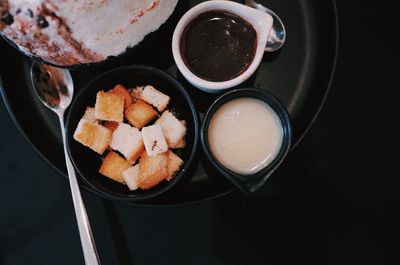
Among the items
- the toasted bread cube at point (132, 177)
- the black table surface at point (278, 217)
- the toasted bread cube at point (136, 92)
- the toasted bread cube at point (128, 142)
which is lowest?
the black table surface at point (278, 217)

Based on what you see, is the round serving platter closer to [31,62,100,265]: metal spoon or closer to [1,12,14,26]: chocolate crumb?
[31,62,100,265]: metal spoon

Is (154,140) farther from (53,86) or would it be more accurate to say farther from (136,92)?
(53,86)

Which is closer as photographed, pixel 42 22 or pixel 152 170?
pixel 42 22

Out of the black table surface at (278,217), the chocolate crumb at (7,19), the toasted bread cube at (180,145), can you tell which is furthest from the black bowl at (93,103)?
the chocolate crumb at (7,19)

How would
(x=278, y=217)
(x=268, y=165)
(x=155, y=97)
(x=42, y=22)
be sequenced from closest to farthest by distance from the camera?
(x=42, y=22)
(x=268, y=165)
(x=155, y=97)
(x=278, y=217)

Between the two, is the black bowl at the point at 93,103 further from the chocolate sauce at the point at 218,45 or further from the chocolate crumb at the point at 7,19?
the chocolate crumb at the point at 7,19

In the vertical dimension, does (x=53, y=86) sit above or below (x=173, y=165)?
above

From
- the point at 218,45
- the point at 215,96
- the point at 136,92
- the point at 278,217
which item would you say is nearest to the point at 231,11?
the point at 218,45
